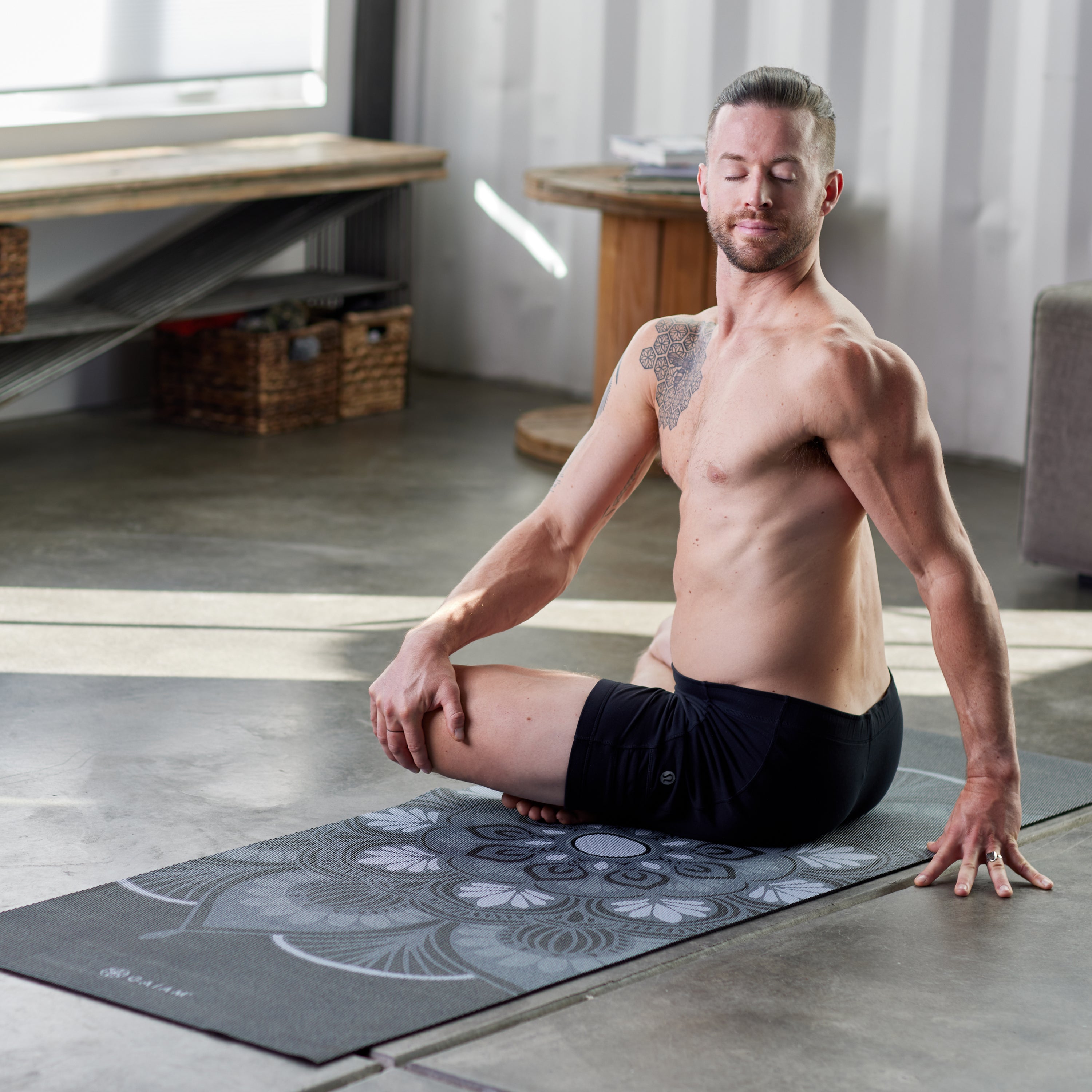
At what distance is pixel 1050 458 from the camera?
12.7 ft

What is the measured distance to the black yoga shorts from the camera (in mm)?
2213

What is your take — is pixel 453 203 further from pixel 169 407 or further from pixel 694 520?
pixel 694 520

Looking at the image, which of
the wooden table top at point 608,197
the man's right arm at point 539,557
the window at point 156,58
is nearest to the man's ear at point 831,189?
the man's right arm at point 539,557

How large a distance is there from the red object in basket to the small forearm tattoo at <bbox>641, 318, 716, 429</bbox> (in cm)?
309

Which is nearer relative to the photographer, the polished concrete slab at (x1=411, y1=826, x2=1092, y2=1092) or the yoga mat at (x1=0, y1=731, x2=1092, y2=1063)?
the polished concrete slab at (x1=411, y1=826, x2=1092, y2=1092)

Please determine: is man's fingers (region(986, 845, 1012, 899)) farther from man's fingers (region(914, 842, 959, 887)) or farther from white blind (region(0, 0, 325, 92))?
white blind (region(0, 0, 325, 92))

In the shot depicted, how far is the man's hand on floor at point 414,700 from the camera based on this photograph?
7.42ft

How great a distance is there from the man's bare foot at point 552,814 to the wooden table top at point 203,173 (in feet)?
8.75

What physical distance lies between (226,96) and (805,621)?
13.4ft

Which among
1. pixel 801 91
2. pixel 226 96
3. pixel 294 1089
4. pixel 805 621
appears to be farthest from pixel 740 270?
pixel 226 96

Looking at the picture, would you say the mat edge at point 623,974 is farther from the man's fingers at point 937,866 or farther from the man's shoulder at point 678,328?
the man's shoulder at point 678,328

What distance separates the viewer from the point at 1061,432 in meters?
3.84

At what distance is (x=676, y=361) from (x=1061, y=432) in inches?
68.5

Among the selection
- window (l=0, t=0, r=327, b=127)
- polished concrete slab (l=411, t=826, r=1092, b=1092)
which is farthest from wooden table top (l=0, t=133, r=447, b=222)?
polished concrete slab (l=411, t=826, r=1092, b=1092)
